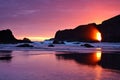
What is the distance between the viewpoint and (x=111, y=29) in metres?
140

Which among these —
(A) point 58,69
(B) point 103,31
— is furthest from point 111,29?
(A) point 58,69

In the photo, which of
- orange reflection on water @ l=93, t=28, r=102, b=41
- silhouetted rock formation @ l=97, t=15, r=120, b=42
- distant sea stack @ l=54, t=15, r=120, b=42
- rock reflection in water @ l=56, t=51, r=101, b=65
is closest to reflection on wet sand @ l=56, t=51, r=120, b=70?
rock reflection in water @ l=56, t=51, r=101, b=65

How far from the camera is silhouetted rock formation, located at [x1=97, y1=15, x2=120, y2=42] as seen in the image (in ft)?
440

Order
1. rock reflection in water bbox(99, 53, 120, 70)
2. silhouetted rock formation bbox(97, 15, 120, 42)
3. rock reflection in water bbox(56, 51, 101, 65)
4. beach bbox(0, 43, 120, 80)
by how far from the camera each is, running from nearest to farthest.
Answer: beach bbox(0, 43, 120, 80) < rock reflection in water bbox(99, 53, 120, 70) < rock reflection in water bbox(56, 51, 101, 65) < silhouetted rock formation bbox(97, 15, 120, 42)

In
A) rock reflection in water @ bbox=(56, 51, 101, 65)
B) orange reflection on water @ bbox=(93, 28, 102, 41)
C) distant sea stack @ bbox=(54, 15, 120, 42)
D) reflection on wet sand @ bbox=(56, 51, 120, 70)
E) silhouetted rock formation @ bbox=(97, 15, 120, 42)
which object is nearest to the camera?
reflection on wet sand @ bbox=(56, 51, 120, 70)

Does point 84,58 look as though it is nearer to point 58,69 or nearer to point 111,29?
point 58,69

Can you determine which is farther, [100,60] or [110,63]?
[100,60]

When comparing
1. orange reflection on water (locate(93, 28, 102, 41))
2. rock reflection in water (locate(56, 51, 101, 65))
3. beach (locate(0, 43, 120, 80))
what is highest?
orange reflection on water (locate(93, 28, 102, 41))

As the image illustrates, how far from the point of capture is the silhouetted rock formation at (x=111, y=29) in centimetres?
13412

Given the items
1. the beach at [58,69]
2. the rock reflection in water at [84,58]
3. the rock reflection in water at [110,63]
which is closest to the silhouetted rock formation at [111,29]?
the rock reflection in water at [84,58]

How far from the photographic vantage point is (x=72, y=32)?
19388 cm

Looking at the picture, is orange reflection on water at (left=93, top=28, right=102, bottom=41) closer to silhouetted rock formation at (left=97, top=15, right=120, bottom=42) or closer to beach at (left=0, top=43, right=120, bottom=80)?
silhouetted rock formation at (left=97, top=15, right=120, bottom=42)

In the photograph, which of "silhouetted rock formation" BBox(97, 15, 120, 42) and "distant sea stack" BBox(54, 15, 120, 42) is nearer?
"silhouetted rock formation" BBox(97, 15, 120, 42)

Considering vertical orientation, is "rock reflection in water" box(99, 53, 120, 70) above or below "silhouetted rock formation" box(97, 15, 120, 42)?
below
